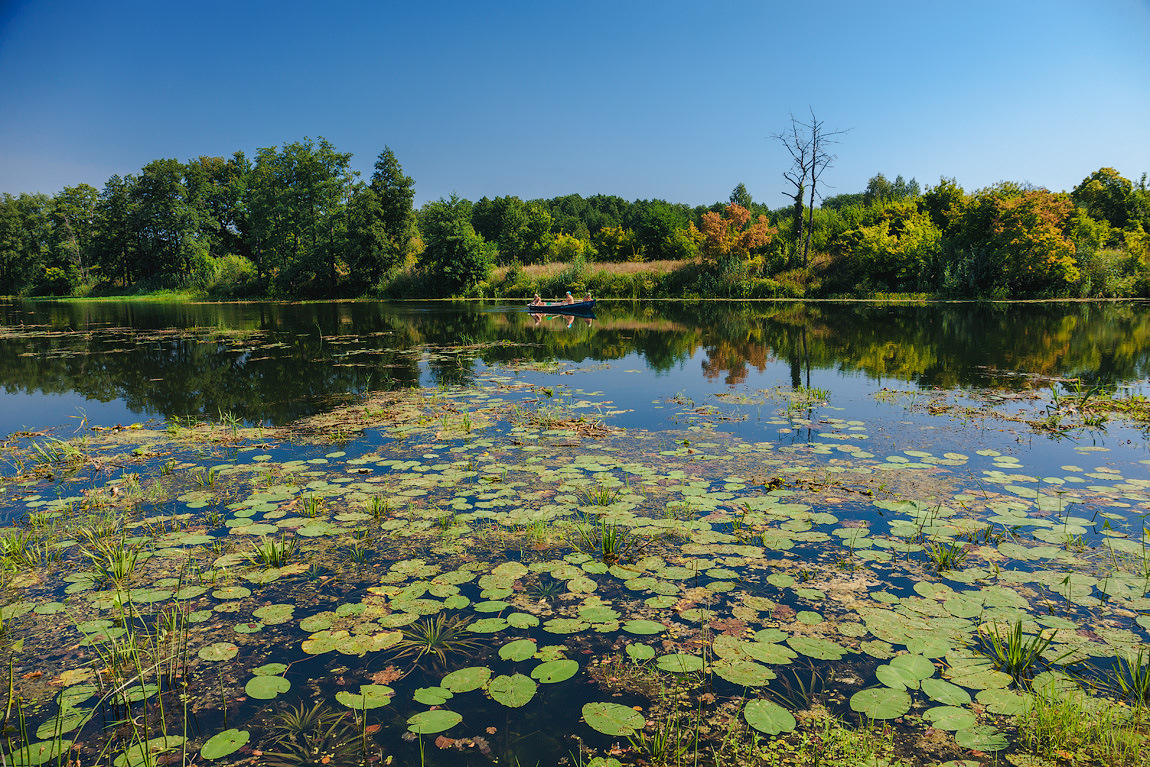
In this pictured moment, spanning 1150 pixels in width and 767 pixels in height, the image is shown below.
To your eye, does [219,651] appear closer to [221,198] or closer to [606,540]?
[606,540]

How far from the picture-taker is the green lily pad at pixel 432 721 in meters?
2.30

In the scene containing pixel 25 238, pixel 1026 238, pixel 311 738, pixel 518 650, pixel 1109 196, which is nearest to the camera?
pixel 311 738

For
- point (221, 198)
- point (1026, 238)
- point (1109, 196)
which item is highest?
point (221, 198)

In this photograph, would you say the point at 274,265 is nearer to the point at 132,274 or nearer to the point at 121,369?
the point at 132,274

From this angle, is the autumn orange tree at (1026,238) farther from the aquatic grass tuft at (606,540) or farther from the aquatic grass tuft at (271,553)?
the aquatic grass tuft at (271,553)

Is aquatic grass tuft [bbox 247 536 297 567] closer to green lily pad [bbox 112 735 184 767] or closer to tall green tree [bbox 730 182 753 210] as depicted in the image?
green lily pad [bbox 112 735 184 767]

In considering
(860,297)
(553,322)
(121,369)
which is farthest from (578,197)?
(121,369)

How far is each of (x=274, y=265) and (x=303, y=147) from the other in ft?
33.0

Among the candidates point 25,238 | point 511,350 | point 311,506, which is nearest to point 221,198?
point 25,238

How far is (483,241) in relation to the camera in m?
39.6

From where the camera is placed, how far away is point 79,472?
5668 mm

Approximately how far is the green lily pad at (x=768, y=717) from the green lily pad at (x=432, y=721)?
1.21m

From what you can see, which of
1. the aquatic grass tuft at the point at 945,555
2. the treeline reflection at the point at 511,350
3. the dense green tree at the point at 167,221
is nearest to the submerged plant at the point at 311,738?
the aquatic grass tuft at the point at 945,555

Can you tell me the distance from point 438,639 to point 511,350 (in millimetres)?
11781
